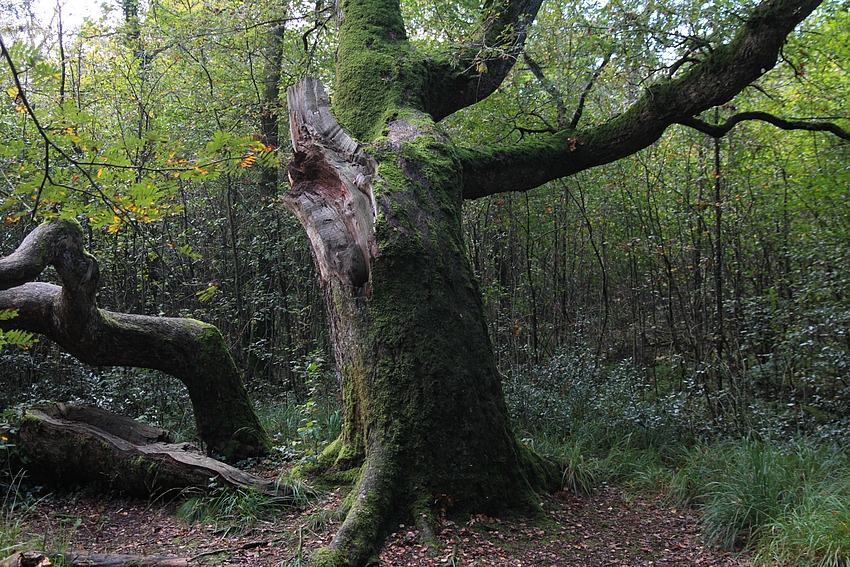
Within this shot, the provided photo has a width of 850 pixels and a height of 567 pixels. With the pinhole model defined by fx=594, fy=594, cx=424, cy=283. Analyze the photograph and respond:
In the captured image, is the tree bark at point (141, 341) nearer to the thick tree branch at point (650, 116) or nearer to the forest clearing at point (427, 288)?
the forest clearing at point (427, 288)

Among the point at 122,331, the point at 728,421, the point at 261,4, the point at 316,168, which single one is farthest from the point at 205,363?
the point at 728,421

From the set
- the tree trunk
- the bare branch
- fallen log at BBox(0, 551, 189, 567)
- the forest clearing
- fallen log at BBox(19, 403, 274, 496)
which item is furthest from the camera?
the bare branch

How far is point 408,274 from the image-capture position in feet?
13.4

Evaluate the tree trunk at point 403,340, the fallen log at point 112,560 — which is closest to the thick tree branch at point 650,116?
the tree trunk at point 403,340

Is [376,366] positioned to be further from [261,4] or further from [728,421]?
A: [261,4]

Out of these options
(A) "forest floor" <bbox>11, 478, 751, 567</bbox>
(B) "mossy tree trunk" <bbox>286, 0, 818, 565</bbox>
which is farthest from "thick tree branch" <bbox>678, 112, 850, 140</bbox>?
(A) "forest floor" <bbox>11, 478, 751, 567</bbox>

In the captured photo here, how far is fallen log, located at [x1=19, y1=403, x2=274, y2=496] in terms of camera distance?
15.0 feet

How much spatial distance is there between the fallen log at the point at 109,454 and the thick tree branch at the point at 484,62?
3.74 metres

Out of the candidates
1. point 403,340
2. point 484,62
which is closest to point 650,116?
point 484,62

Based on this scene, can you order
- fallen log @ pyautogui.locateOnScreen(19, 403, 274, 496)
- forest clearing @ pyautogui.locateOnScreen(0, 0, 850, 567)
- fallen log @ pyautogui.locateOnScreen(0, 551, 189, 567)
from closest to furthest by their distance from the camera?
fallen log @ pyautogui.locateOnScreen(0, 551, 189, 567), forest clearing @ pyautogui.locateOnScreen(0, 0, 850, 567), fallen log @ pyautogui.locateOnScreen(19, 403, 274, 496)

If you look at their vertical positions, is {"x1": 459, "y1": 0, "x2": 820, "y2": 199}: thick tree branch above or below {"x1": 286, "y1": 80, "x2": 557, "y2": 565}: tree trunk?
above

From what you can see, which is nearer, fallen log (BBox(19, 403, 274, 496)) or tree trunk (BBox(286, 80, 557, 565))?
tree trunk (BBox(286, 80, 557, 565))

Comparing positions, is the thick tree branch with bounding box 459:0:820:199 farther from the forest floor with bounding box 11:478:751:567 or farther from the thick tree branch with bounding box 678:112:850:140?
the forest floor with bounding box 11:478:751:567

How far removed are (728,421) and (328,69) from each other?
6.82 metres
